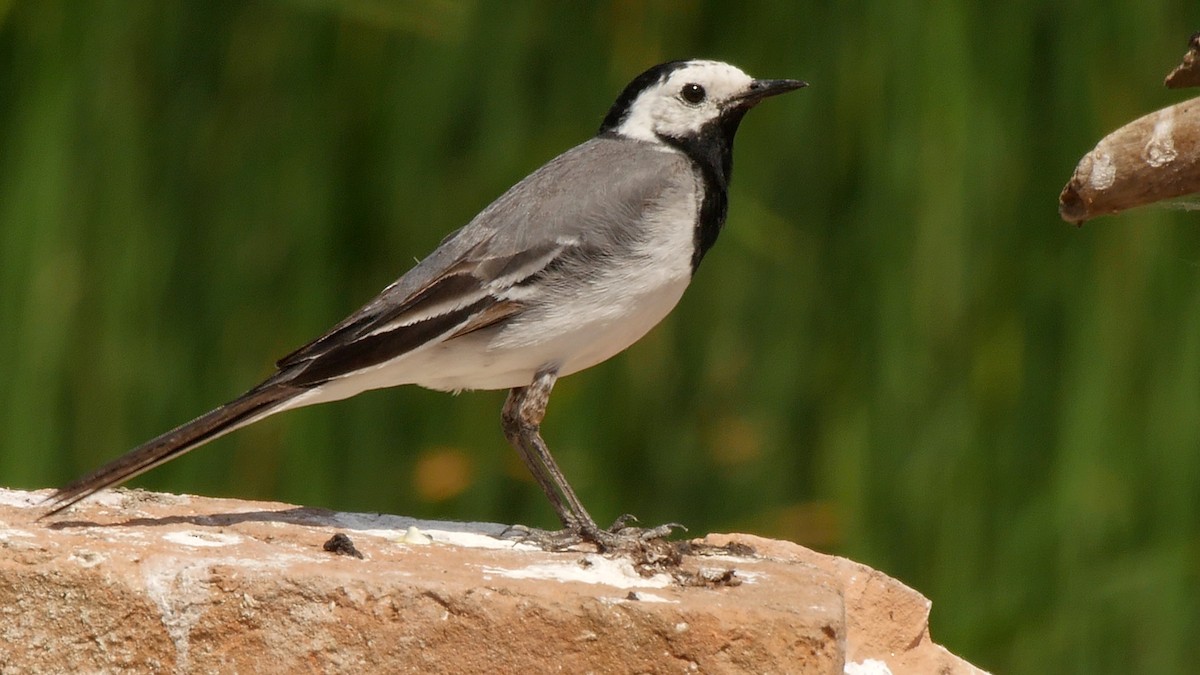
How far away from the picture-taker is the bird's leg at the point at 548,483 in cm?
385

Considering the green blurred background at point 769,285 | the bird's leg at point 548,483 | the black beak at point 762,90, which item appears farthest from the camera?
the green blurred background at point 769,285

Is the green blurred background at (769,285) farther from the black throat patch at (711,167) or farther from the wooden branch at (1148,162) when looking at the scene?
the wooden branch at (1148,162)

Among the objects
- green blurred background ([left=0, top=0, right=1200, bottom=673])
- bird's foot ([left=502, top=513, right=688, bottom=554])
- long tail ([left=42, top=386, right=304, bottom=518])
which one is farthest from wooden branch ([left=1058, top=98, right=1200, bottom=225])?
green blurred background ([left=0, top=0, right=1200, bottom=673])

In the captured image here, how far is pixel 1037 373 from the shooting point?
5.55 meters

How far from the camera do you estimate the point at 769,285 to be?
5473 millimetres

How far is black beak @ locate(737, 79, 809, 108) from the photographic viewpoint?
4668 millimetres

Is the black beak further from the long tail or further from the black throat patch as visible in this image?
the long tail

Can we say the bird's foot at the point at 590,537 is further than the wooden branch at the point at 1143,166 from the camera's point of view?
Yes

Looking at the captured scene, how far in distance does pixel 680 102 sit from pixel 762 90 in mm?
232

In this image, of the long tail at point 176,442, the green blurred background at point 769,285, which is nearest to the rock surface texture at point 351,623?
the long tail at point 176,442

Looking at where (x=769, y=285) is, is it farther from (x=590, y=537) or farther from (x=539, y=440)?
(x=590, y=537)

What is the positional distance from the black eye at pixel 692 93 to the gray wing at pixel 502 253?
0.81ft

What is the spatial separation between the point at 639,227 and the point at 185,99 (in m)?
1.90

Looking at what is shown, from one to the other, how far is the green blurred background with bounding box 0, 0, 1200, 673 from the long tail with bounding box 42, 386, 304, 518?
5.02 feet
